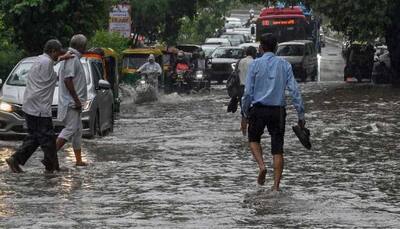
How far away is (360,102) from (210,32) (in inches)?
2043

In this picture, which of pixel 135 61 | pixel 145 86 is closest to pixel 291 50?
pixel 135 61

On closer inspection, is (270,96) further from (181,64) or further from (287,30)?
(287,30)

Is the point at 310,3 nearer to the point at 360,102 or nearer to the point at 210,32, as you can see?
the point at 360,102

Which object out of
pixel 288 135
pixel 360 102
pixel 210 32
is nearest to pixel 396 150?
pixel 288 135

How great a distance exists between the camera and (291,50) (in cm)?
4888

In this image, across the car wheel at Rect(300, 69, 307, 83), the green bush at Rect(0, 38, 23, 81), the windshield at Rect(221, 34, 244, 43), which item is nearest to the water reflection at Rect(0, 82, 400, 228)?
the green bush at Rect(0, 38, 23, 81)

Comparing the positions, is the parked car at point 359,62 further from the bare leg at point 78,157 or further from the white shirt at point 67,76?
the white shirt at point 67,76

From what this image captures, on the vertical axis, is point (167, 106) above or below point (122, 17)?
below

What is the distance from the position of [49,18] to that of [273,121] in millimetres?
14491

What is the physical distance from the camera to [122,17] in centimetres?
3622

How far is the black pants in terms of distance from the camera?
44.8 ft

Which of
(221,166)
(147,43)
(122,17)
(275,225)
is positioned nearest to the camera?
(275,225)

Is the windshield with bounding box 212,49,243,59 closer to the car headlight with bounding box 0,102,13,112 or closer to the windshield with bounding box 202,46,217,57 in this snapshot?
the windshield with bounding box 202,46,217,57

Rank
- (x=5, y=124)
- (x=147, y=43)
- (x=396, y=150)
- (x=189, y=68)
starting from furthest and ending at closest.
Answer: (x=147, y=43) → (x=189, y=68) → (x=5, y=124) → (x=396, y=150)
